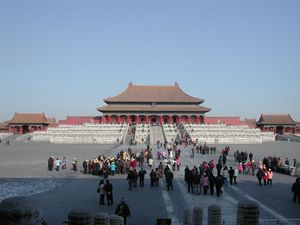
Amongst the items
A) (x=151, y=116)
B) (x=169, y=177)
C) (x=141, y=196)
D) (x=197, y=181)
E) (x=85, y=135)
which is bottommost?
(x=141, y=196)

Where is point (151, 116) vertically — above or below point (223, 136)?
above

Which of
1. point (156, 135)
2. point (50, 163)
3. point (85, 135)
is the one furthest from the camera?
point (156, 135)

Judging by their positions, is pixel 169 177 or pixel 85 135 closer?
pixel 169 177

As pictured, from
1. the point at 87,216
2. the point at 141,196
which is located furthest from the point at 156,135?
the point at 87,216

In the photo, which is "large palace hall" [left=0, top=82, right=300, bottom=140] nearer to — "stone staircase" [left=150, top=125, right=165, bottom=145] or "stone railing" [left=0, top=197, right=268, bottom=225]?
"stone staircase" [left=150, top=125, right=165, bottom=145]

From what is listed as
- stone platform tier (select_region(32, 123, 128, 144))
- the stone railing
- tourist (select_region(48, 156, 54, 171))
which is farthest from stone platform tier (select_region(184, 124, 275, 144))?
the stone railing

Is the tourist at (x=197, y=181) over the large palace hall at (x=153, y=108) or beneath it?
beneath

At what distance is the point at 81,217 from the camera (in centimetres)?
731

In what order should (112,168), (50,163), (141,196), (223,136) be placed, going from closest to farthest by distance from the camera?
(141,196) → (112,168) → (50,163) → (223,136)

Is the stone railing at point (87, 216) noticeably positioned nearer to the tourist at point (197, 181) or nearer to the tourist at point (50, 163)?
the tourist at point (197, 181)

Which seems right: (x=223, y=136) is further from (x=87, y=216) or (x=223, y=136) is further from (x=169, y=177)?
(x=87, y=216)

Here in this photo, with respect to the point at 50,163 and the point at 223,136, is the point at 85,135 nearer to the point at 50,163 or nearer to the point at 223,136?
the point at 223,136

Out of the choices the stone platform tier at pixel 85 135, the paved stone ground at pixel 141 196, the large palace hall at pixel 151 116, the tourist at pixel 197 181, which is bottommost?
the paved stone ground at pixel 141 196

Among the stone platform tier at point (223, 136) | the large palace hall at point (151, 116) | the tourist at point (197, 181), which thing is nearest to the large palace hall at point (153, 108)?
the large palace hall at point (151, 116)
